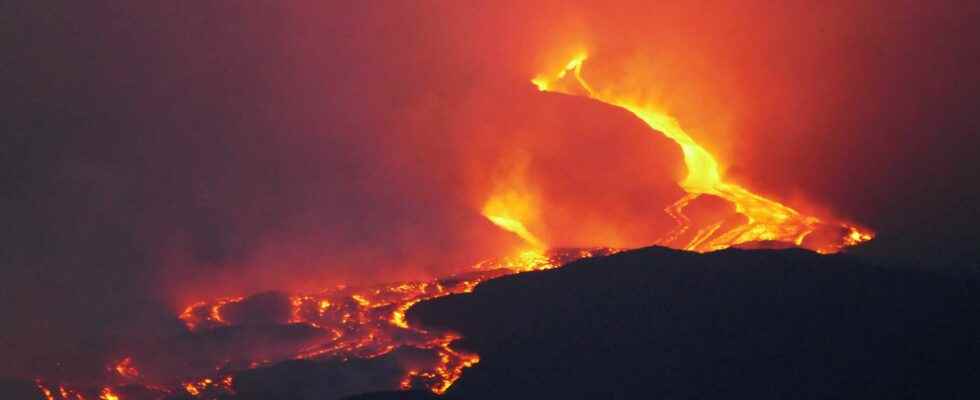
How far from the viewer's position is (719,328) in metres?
21.7

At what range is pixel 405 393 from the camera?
20.5 m

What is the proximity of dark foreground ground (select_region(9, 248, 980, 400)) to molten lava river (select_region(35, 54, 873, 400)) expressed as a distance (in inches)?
17.4

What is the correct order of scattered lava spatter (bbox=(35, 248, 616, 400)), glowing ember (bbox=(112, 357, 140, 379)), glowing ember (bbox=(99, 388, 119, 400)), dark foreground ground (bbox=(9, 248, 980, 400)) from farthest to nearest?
glowing ember (bbox=(112, 357, 140, 379))
glowing ember (bbox=(99, 388, 119, 400))
scattered lava spatter (bbox=(35, 248, 616, 400))
dark foreground ground (bbox=(9, 248, 980, 400))

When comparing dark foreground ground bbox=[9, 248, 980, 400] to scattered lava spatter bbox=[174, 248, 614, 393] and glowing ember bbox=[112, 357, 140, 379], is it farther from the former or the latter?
glowing ember bbox=[112, 357, 140, 379]

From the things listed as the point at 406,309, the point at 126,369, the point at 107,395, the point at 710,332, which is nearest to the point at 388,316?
the point at 406,309

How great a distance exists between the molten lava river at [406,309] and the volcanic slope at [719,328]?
1.73 feet

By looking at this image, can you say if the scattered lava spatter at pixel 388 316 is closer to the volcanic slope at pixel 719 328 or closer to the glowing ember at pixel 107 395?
the volcanic slope at pixel 719 328

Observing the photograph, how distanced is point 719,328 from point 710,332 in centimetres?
14

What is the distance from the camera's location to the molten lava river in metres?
21.9

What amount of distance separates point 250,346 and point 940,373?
29.5ft

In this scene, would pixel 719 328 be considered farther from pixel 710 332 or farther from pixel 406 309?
pixel 406 309

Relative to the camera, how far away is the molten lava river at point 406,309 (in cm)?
2191

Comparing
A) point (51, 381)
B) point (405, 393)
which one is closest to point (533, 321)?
point (405, 393)

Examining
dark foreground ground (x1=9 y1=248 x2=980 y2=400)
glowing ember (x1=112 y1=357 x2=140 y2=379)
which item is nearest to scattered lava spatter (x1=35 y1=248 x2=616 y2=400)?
glowing ember (x1=112 y1=357 x2=140 y2=379)
